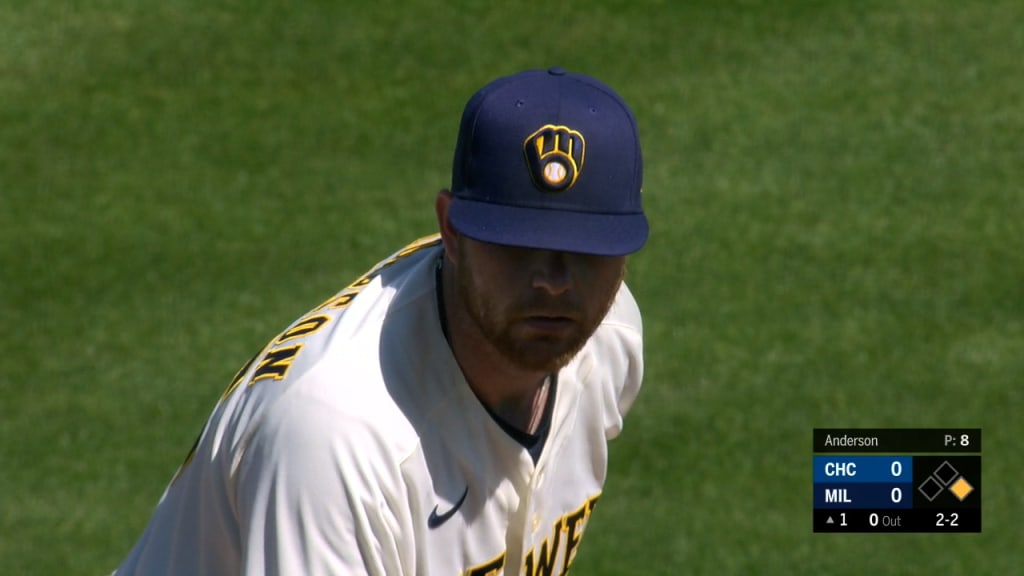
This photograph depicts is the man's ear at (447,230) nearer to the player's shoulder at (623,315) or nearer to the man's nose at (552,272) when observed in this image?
the man's nose at (552,272)

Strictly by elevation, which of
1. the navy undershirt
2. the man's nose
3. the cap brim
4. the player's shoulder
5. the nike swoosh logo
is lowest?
the nike swoosh logo

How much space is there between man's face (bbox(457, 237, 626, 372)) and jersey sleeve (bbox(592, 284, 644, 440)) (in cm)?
56

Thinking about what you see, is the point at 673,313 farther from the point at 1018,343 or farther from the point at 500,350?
the point at 500,350

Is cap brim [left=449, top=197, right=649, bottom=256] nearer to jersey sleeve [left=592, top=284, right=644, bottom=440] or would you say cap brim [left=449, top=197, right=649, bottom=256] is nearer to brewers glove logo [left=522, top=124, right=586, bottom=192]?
brewers glove logo [left=522, top=124, right=586, bottom=192]

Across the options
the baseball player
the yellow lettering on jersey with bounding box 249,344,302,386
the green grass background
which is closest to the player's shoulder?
the baseball player

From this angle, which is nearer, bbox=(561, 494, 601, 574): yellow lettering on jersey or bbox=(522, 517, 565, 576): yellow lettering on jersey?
bbox=(522, 517, 565, 576): yellow lettering on jersey

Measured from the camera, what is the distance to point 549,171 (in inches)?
113

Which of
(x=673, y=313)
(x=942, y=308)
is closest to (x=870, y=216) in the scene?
(x=942, y=308)

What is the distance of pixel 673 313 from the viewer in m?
7.04

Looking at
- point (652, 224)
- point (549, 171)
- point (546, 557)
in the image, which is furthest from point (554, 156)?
point (652, 224)

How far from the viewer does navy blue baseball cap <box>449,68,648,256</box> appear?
2.88 metres

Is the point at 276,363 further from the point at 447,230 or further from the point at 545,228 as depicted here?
the point at 545,228

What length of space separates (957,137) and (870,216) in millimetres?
800
